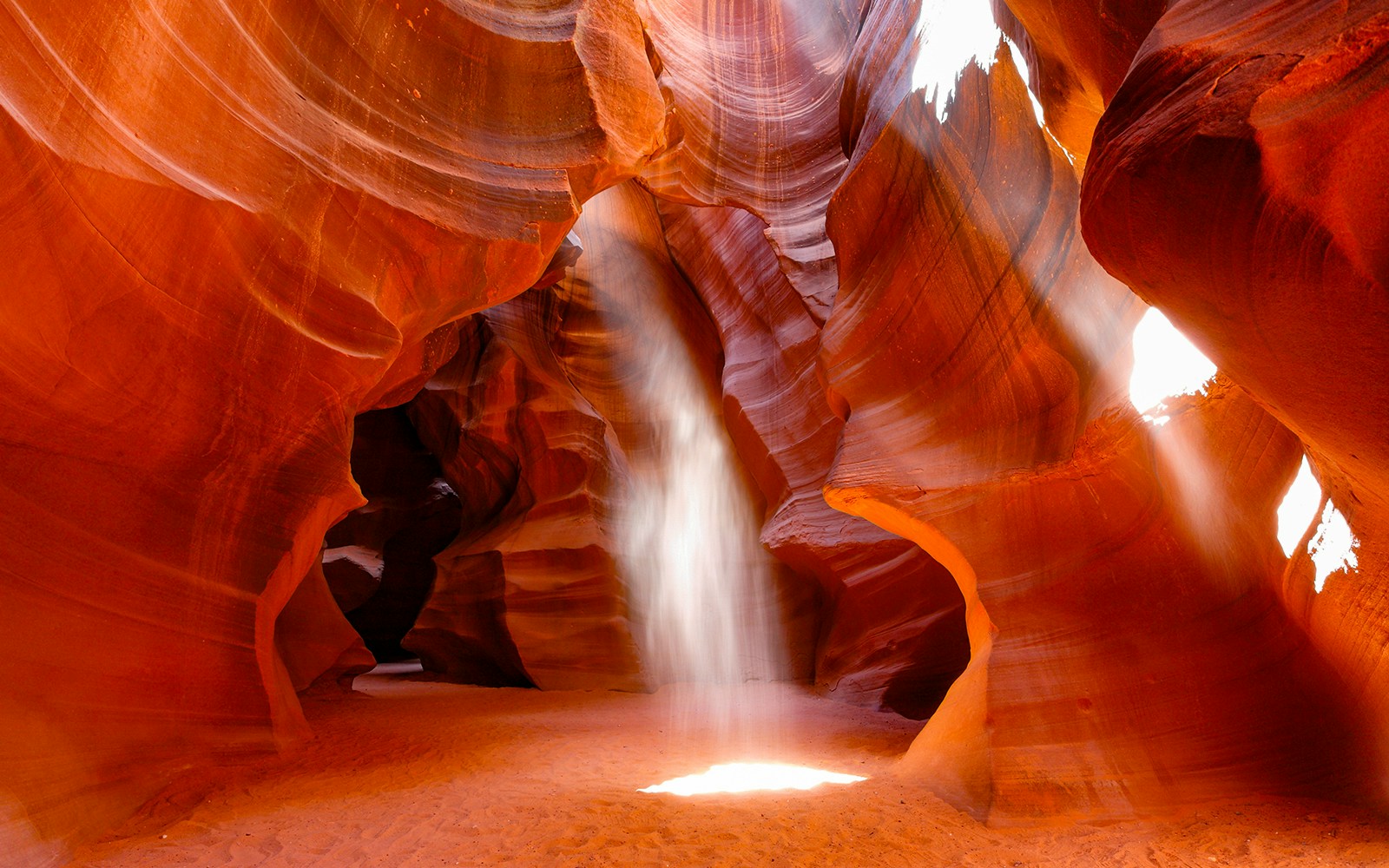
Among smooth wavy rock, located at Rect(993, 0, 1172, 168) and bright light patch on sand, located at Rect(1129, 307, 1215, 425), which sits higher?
smooth wavy rock, located at Rect(993, 0, 1172, 168)

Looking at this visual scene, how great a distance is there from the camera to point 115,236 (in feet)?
13.6

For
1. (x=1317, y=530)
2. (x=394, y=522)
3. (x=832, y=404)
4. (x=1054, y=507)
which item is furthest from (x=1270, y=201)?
(x=394, y=522)

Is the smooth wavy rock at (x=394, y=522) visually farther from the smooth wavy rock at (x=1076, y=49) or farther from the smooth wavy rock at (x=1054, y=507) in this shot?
the smooth wavy rock at (x=1076, y=49)

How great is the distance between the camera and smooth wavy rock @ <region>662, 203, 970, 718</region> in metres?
9.28

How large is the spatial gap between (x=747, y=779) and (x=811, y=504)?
4988 millimetres

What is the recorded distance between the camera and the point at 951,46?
6816 mm

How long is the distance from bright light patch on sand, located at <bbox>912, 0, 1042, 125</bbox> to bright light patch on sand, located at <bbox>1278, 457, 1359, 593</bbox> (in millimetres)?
3121

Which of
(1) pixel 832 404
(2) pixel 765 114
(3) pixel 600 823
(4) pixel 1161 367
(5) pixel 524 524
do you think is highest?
(2) pixel 765 114

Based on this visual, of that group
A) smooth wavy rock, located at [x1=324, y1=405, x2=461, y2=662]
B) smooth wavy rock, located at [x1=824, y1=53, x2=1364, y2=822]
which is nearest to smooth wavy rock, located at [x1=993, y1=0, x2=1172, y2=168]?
smooth wavy rock, located at [x1=824, y1=53, x2=1364, y2=822]

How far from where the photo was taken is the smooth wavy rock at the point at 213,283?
400 cm

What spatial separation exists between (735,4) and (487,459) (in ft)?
24.8

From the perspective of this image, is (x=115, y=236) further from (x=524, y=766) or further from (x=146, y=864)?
(x=524, y=766)

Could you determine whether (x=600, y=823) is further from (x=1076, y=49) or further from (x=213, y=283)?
(x=1076, y=49)

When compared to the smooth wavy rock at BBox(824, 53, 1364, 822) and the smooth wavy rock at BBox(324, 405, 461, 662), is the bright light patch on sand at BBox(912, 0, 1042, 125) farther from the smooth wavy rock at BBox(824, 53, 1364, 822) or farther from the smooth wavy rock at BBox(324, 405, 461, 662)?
the smooth wavy rock at BBox(324, 405, 461, 662)
